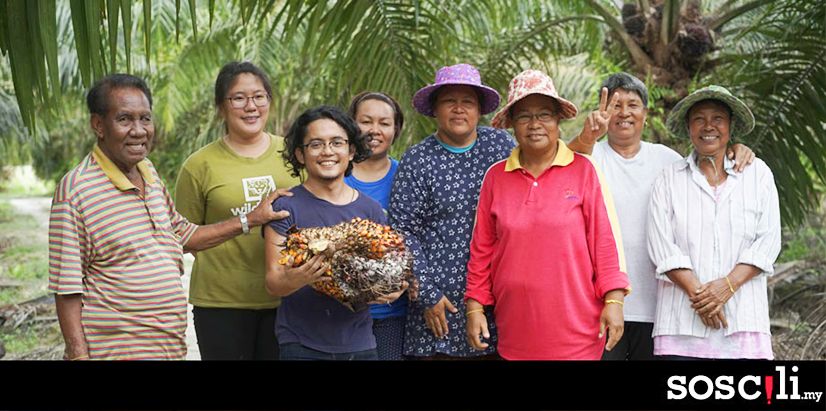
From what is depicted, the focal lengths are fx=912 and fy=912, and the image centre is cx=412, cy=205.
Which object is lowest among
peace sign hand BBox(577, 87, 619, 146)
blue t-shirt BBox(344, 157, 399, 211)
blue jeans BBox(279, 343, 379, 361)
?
blue jeans BBox(279, 343, 379, 361)

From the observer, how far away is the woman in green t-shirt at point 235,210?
389cm

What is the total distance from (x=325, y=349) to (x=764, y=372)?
5.42ft

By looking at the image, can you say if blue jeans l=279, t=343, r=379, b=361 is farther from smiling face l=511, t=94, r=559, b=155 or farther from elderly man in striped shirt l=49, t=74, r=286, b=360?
smiling face l=511, t=94, r=559, b=155

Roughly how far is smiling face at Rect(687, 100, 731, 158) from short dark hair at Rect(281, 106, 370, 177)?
1.41 metres

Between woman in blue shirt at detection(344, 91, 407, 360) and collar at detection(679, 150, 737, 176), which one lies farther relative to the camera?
woman in blue shirt at detection(344, 91, 407, 360)

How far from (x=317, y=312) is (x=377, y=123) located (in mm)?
1049

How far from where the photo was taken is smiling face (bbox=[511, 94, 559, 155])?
358cm

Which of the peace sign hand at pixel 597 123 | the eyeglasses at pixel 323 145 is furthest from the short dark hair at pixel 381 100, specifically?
the peace sign hand at pixel 597 123

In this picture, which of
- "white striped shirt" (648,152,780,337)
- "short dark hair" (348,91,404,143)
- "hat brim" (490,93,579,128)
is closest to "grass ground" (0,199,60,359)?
"short dark hair" (348,91,404,143)

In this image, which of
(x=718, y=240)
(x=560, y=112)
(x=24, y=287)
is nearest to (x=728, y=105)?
(x=718, y=240)

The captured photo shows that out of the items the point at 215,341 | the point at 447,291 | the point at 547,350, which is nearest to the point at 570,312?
the point at 547,350

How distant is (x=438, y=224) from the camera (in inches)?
150

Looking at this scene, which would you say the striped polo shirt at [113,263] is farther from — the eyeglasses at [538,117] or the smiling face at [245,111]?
the eyeglasses at [538,117]

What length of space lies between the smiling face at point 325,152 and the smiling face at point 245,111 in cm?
39
